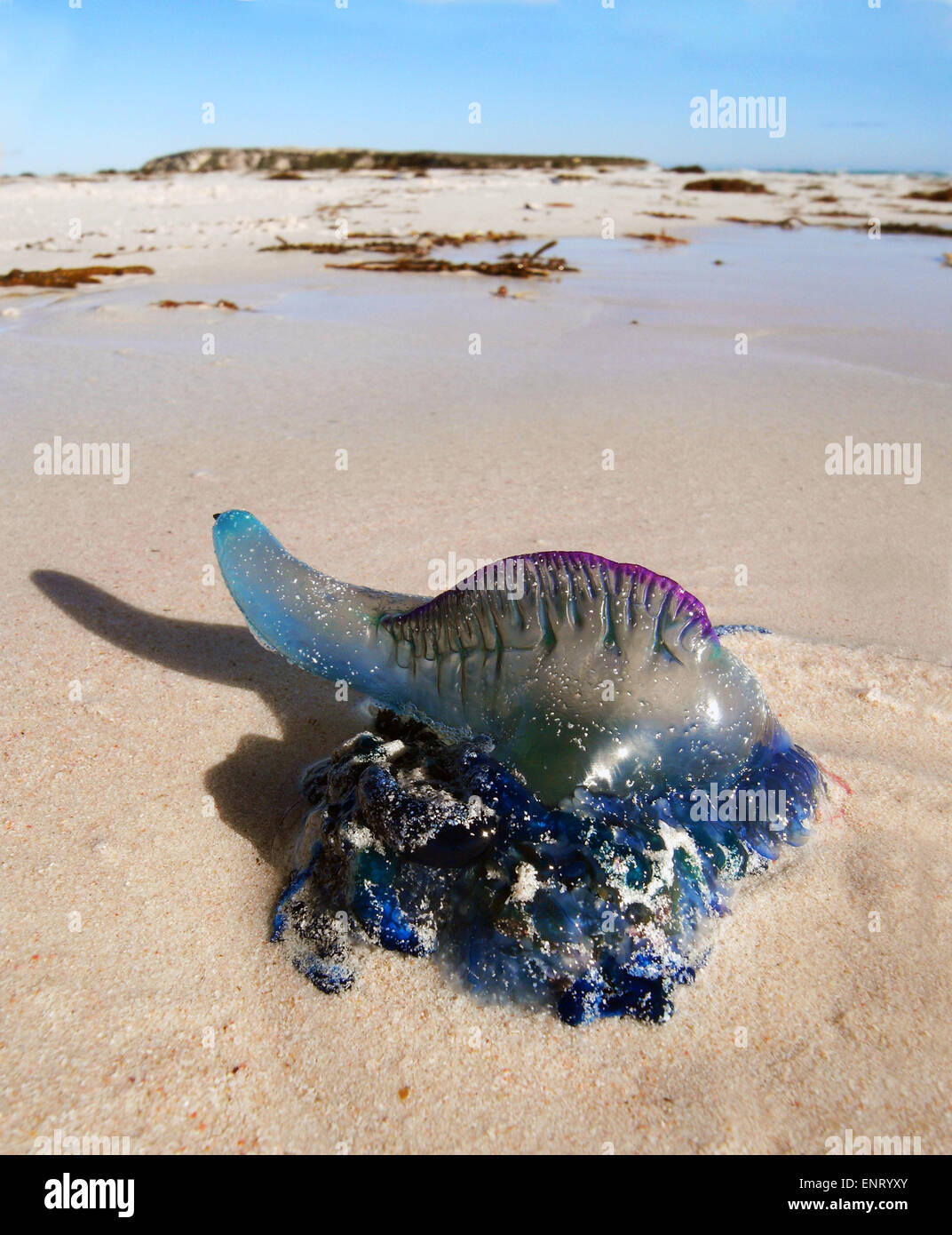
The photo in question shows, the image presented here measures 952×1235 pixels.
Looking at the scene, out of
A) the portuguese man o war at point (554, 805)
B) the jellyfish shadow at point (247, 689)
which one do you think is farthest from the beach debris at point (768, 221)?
the portuguese man o war at point (554, 805)

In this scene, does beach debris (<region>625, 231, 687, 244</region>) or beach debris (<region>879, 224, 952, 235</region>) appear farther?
beach debris (<region>879, 224, 952, 235</region>)

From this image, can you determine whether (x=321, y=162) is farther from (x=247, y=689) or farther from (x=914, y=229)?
(x=247, y=689)

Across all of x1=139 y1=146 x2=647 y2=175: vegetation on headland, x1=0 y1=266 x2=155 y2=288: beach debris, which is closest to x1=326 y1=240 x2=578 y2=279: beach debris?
x1=0 y1=266 x2=155 y2=288: beach debris

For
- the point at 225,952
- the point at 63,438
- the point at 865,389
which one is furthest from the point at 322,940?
the point at 865,389

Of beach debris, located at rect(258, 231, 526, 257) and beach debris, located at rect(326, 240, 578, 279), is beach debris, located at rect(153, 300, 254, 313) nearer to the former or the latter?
beach debris, located at rect(326, 240, 578, 279)

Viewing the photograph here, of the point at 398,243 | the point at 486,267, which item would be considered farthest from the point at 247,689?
the point at 398,243

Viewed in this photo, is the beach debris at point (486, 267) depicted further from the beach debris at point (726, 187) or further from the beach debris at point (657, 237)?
the beach debris at point (726, 187)
